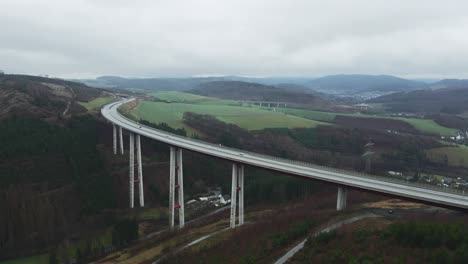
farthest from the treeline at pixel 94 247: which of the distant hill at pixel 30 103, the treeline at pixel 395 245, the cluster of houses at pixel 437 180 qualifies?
the cluster of houses at pixel 437 180

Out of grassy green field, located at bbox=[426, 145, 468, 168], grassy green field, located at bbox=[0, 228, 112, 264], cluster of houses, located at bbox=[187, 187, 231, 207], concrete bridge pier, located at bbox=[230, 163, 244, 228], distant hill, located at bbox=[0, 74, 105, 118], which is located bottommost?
grassy green field, located at bbox=[0, 228, 112, 264]

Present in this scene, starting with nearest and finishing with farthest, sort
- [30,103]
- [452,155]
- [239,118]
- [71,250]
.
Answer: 1. [71,250]
2. [30,103]
3. [452,155]
4. [239,118]

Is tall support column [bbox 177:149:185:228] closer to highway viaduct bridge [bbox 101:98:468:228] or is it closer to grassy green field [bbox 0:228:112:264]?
highway viaduct bridge [bbox 101:98:468:228]

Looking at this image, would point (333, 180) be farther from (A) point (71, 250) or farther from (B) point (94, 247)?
(A) point (71, 250)

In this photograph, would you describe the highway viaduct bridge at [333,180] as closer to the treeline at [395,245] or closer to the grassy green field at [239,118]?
the treeline at [395,245]

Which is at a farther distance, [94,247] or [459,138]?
[459,138]

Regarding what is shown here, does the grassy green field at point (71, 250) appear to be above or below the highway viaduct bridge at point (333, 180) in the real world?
below

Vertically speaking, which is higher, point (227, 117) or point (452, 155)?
point (227, 117)

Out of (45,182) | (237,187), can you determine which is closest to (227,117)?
(45,182)

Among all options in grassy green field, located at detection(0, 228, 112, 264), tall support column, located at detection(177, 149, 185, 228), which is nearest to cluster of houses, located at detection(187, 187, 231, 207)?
tall support column, located at detection(177, 149, 185, 228)
